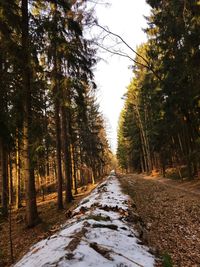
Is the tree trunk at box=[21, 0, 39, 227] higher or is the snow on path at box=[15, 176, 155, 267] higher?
the tree trunk at box=[21, 0, 39, 227]

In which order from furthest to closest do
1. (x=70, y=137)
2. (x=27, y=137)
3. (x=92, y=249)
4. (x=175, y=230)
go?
(x=70, y=137) < (x=27, y=137) < (x=175, y=230) < (x=92, y=249)

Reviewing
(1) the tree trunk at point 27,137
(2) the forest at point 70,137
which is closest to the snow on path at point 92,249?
(2) the forest at point 70,137

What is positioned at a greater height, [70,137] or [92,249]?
[70,137]

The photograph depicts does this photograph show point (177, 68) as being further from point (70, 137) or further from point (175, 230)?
point (175, 230)

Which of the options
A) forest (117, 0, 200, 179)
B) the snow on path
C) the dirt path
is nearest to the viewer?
the snow on path

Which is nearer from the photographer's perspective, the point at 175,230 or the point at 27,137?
the point at 175,230

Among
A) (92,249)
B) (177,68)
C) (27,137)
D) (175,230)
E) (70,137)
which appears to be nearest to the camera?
(92,249)

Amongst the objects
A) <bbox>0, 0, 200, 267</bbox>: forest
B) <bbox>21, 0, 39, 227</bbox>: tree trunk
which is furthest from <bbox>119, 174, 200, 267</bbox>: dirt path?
<bbox>21, 0, 39, 227</bbox>: tree trunk

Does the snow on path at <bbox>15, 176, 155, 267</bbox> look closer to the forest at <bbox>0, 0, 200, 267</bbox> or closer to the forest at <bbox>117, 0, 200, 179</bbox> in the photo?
the forest at <bbox>0, 0, 200, 267</bbox>

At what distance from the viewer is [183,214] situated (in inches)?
400

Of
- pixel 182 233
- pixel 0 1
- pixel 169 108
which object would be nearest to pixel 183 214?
pixel 182 233

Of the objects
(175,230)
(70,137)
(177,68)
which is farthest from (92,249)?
(70,137)

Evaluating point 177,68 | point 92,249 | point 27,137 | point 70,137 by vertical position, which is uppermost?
point 177,68

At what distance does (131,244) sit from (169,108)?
56.2 ft
